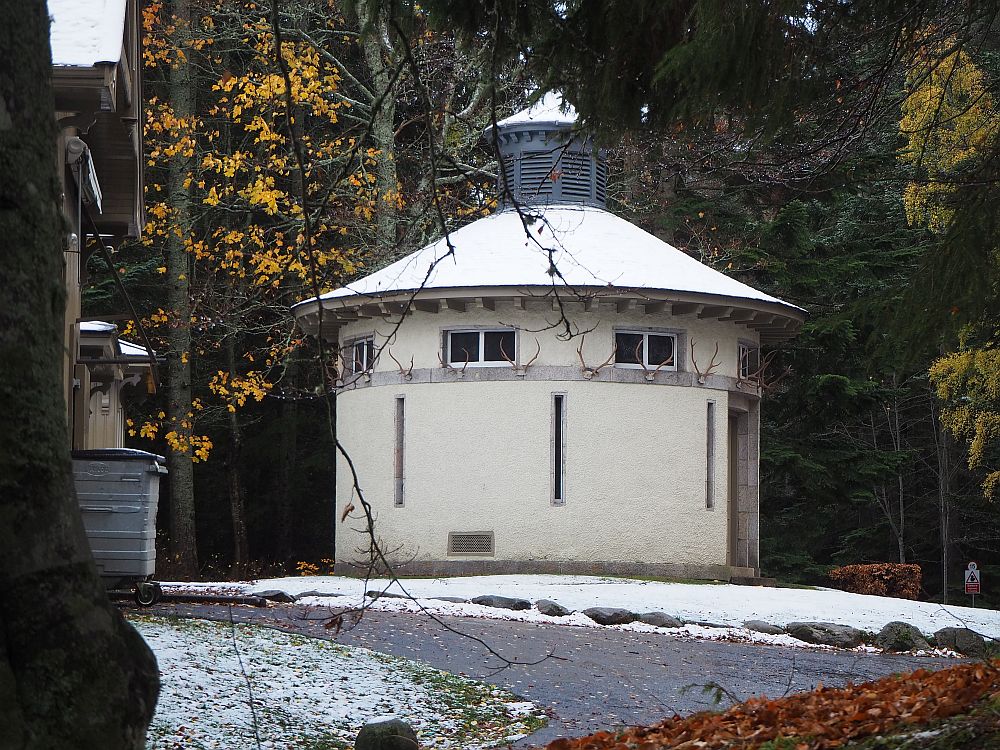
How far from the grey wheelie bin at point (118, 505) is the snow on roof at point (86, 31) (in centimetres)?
375

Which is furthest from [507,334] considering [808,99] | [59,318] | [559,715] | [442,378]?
[59,318]

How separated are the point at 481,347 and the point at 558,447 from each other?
5.85ft

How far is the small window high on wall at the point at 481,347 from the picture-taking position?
19547 millimetres

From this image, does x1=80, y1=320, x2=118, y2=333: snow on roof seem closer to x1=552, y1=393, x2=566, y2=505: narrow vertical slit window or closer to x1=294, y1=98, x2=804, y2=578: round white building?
x1=294, y1=98, x2=804, y2=578: round white building

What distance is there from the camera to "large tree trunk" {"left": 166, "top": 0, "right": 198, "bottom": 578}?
2527 cm

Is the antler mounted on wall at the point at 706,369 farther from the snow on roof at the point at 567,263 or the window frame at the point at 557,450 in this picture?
the window frame at the point at 557,450

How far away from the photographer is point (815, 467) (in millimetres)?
25781

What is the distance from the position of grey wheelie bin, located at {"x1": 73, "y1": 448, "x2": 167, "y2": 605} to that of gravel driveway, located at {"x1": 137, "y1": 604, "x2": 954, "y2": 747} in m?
0.55

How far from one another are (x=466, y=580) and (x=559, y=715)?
8.38 metres

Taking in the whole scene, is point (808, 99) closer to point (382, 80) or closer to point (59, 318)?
point (59, 318)

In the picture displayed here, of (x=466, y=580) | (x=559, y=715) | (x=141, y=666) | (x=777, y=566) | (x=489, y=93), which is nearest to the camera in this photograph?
(x=141, y=666)

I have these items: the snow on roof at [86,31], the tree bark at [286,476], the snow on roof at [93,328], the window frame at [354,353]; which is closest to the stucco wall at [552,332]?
the window frame at [354,353]

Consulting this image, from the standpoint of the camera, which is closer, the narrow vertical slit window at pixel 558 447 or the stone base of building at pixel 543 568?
the stone base of building at pixel 543 568

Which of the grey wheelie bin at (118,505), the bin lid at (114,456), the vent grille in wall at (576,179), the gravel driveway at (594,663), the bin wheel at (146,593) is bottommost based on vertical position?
the gravel driveway at (594,663)
